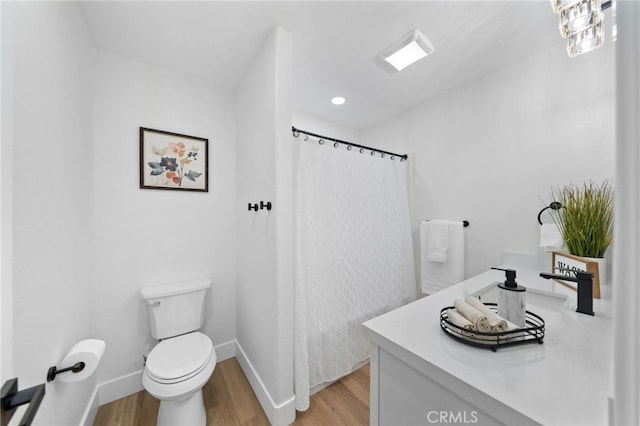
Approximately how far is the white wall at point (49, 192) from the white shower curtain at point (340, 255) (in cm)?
108

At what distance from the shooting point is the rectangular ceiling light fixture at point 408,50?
1.38 metres

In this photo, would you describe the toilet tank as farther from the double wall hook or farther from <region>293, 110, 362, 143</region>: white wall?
<region>293, 110, 362, 143</region>: white wall

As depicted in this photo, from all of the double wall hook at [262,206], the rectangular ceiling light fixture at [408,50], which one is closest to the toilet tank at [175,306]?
the double wall hook at [262,206]

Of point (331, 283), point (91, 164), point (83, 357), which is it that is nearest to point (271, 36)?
point (91, 164)

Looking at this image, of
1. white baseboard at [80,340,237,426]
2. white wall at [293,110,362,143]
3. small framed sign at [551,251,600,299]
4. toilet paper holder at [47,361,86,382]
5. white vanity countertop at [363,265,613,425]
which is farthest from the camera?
white wall at [293,110,362,143]

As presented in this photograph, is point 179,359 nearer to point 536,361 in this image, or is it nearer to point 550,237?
point 536,361

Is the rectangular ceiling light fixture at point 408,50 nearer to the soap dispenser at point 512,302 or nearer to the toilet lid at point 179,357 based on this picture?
the soap dispenser at point 512,302

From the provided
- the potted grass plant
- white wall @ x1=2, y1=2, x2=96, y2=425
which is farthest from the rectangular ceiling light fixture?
white wall @ x1=2, y1=2, x2=96, y2=425

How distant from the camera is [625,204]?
271mm

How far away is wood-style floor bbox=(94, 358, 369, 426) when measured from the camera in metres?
1.37

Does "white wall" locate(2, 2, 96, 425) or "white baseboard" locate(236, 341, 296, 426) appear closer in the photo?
"white wall" locate(2, 2, 96, 425)

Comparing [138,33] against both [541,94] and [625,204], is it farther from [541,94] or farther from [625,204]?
[541,94]

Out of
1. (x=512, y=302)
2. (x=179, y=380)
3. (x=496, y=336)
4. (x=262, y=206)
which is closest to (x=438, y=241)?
(x=512, y=302)

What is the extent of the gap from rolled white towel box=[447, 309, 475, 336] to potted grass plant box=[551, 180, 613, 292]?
894mm
